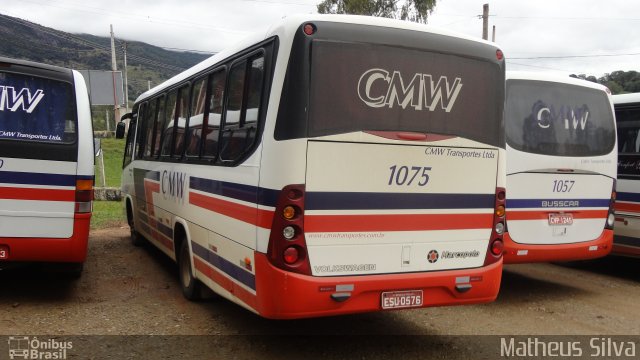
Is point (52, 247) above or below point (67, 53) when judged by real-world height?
below

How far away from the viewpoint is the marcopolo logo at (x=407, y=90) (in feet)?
14.7

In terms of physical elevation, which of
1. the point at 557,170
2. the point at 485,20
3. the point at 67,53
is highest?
the point at 67,53

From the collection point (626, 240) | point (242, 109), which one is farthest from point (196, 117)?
point (626, 240)

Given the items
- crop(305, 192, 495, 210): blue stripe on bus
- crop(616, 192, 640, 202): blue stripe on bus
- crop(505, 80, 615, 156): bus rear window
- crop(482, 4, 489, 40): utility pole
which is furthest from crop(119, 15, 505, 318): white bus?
crop(482, 4, 489, 40): utility pole

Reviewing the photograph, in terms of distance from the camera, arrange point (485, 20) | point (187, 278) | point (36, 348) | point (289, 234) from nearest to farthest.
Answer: point (289, 234) < point (36, 348) < point (187, 278) < point (485, 20)

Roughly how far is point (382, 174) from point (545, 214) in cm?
324

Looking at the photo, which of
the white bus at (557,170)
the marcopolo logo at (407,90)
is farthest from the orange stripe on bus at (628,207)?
the marcopolo logo at (407,90)

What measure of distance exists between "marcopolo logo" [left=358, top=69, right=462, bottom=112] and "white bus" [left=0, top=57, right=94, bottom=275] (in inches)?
128

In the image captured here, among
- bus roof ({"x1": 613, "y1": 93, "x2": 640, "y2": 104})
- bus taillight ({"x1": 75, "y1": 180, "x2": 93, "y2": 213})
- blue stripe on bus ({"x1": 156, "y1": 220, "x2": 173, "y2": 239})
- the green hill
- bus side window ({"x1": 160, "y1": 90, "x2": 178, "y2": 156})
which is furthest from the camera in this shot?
the green hill

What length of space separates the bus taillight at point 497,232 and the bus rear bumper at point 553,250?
167cm

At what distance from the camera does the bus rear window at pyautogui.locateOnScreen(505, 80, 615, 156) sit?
6801mm

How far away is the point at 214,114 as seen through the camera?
18.6 ft

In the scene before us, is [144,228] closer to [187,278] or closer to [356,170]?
[187,278]

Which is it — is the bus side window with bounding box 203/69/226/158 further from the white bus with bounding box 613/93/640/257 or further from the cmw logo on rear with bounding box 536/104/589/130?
the white bus with bounding box 613/93/640/257
